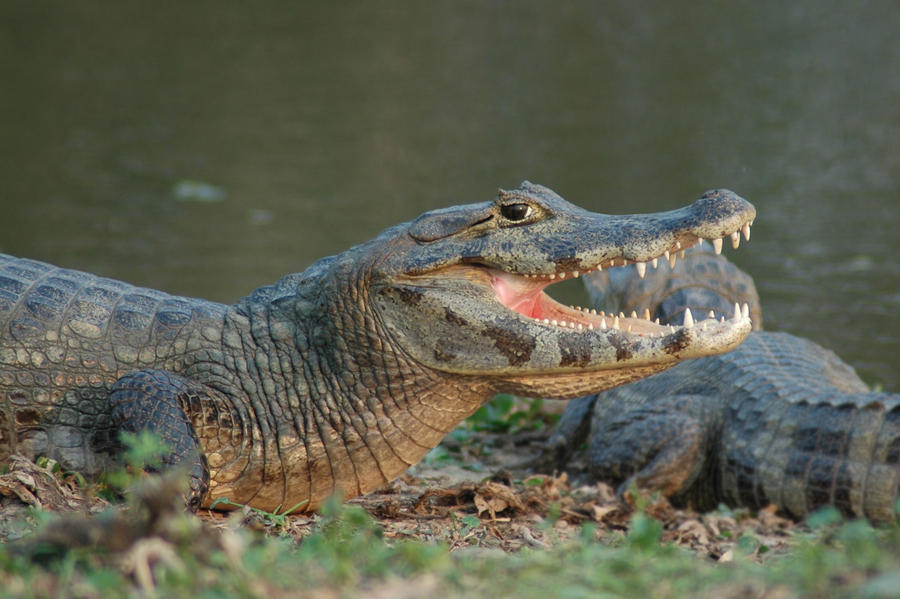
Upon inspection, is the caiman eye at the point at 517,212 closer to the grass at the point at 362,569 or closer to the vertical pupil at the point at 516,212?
the vertical pupil at the point at 516,212

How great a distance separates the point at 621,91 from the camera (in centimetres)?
1758

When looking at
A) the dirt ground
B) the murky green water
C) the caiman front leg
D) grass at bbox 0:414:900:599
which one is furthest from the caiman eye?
the murky green water

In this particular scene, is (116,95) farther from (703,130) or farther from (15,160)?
(703,130)

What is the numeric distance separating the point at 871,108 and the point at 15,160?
12.1 meters

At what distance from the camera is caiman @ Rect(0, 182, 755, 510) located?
3.87m

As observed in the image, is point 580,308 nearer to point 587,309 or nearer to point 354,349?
point 587,309

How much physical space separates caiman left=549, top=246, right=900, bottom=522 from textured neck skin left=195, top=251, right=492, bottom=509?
1.53 m

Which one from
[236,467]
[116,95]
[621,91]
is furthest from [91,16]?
[236,467]

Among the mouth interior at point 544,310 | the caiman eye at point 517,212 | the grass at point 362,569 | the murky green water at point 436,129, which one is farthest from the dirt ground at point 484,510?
the murky green water at point 436,129

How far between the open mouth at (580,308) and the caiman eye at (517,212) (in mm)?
209

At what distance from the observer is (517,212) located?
160 inches

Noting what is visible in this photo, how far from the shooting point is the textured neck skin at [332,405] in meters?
4.04

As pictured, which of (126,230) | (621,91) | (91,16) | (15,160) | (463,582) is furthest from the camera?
(91,16)

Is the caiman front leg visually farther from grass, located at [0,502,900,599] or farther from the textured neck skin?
grass, located at [0,502,900,599]
